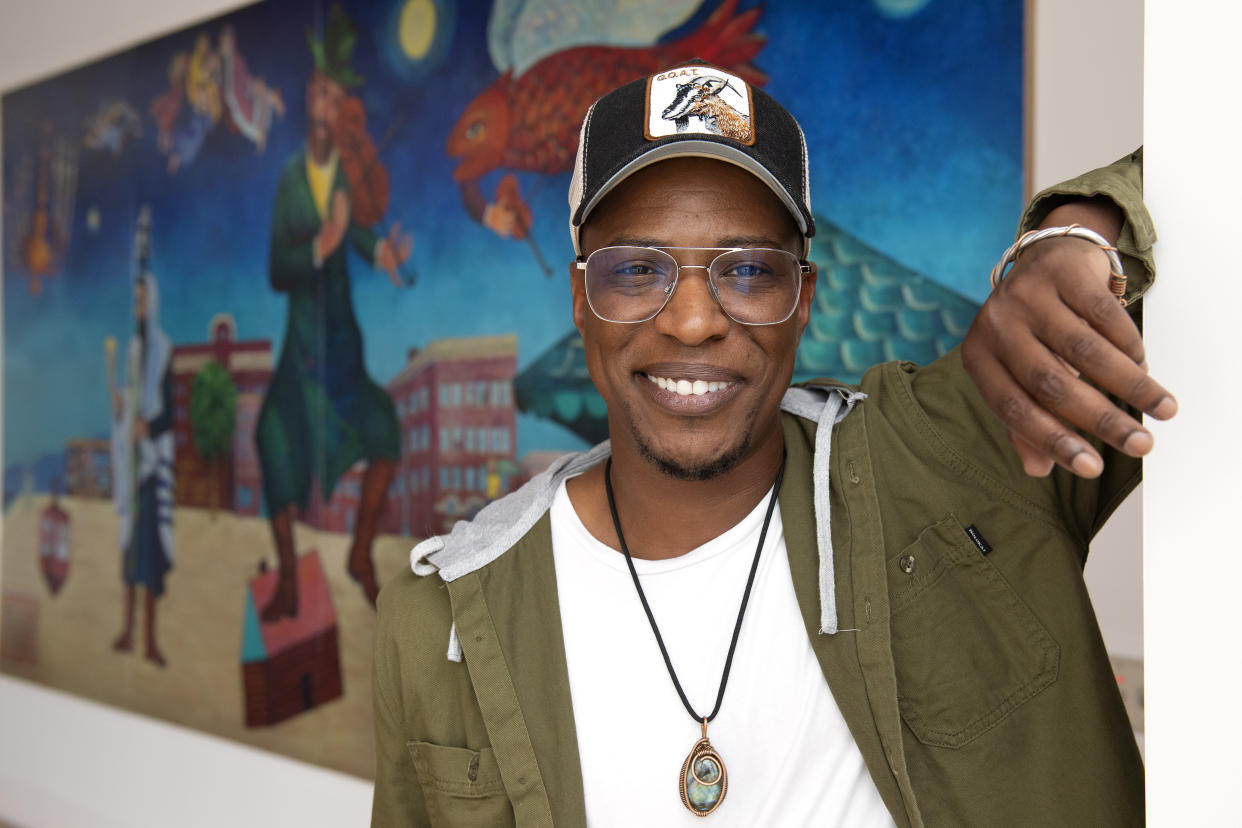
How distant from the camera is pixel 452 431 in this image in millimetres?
2908

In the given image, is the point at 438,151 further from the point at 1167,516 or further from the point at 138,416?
the point at 1167,516

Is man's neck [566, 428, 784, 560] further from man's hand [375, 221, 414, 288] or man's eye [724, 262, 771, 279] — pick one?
man's hand [375, 221, 414, 288]

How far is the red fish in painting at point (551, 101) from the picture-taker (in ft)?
7.66

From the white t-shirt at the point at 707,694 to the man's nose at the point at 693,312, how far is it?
29 centimetres

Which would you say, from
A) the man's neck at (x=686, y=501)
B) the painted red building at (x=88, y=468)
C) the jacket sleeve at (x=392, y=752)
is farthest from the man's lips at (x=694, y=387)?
the painted red building at (x=88, y=468)

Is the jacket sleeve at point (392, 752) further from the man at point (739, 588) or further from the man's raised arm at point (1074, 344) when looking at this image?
the man's raised arm at point (1074, 344)

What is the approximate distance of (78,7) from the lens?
13.5ft

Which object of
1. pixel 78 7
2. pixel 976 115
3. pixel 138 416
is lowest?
pixel 138 416

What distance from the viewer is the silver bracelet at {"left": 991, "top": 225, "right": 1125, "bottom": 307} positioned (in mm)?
853

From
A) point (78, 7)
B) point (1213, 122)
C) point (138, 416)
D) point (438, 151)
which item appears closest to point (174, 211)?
point (138, 416)

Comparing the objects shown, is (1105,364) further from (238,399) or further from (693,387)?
(238,399)

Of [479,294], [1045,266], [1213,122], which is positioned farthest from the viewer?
[479,294]

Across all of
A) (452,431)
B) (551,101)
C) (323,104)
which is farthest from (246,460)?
(551,101)

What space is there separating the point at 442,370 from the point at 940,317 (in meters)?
1.49
